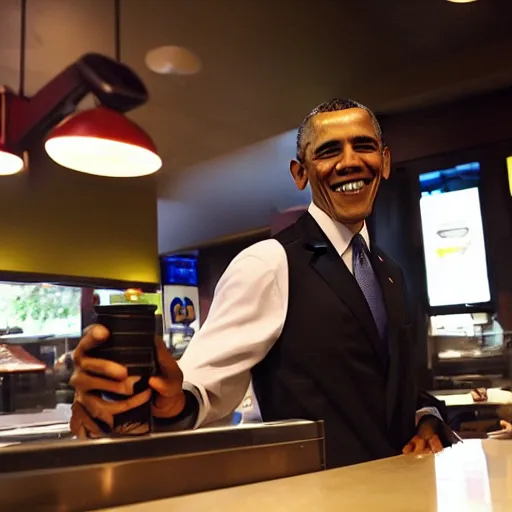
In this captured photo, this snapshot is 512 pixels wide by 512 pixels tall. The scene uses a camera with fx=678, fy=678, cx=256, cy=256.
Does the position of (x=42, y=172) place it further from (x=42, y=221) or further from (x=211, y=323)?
(x=211, y=323)

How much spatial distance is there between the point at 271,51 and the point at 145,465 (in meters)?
2.12

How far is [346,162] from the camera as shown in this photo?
1.10m

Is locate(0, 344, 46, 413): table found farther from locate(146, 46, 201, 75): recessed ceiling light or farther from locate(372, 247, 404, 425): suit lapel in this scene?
locate(372, 247, 404, 425): suit lapel

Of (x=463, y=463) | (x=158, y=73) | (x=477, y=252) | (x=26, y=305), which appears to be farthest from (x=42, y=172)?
(x=463, y=463)

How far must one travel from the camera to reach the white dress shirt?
969 mm

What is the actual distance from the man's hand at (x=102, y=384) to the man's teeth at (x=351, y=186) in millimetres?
505

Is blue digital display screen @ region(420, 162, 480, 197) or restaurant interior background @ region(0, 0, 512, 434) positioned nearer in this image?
restaurant interior background @ region(0, 0, 512, 434)

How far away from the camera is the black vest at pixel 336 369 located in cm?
98

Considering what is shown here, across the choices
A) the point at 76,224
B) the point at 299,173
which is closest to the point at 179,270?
the point at 76,224

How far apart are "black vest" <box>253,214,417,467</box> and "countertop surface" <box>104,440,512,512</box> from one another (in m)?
0.25

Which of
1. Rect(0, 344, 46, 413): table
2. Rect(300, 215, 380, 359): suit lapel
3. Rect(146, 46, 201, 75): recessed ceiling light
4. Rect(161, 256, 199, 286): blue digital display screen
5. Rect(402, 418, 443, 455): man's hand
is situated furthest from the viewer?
Rect(161, 256, 199, 286): blue digital display screen

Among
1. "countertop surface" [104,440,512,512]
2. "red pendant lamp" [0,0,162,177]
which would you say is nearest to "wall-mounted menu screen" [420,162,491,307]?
"red pendant lamp" [0,0,162,177]

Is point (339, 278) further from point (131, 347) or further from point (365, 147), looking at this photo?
point (131, 347)

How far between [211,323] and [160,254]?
3131 millimetres
